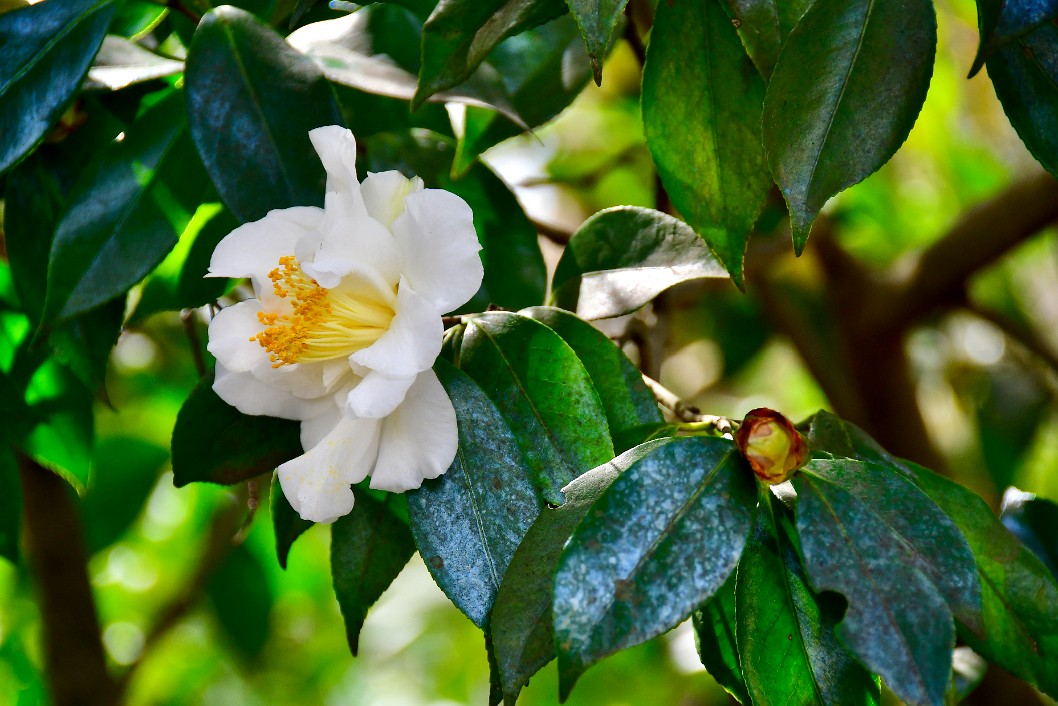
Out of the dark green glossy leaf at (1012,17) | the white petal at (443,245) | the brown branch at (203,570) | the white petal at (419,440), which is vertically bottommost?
the brown branch at (203,570)

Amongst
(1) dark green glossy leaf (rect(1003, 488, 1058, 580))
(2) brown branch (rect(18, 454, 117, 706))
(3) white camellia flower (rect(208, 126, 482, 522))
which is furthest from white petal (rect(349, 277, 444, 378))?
(2) brown branch (rect(18, 454, 117, 706))

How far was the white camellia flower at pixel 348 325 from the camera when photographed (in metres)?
0.55

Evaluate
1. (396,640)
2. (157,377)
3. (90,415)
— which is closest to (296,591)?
(396,640)

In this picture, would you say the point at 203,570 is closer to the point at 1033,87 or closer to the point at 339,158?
the point at 339,158

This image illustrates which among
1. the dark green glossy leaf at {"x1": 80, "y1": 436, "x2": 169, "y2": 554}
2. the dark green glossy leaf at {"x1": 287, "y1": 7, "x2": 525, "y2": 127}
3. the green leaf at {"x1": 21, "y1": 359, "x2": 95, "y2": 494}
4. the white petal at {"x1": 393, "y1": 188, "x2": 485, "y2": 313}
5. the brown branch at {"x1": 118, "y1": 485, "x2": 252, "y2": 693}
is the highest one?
the dark green glossy leaf at {"x1": 287, "y1": 7, "x2": 525, "y2": 127}

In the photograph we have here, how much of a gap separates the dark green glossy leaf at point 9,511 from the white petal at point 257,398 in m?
0.26

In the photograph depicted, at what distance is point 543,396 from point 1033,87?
32 cm

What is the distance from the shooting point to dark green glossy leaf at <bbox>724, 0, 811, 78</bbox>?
→ 0.57m

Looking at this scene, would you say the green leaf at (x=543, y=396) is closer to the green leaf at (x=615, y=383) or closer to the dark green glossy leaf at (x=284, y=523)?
the green leaf at (x=615, y=383)

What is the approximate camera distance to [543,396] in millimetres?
574

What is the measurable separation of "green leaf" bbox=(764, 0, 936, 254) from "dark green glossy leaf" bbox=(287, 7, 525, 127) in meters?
0.20

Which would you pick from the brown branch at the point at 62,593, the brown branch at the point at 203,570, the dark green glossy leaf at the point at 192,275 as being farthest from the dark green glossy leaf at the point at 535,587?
the brown branch at the point at 203,570

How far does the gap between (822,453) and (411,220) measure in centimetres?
26

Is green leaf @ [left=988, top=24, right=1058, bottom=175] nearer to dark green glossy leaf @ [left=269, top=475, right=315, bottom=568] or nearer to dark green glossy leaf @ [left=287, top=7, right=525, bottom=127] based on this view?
dark green glossy leaf @ [left=287, top=7, right=525, bottom=127]
